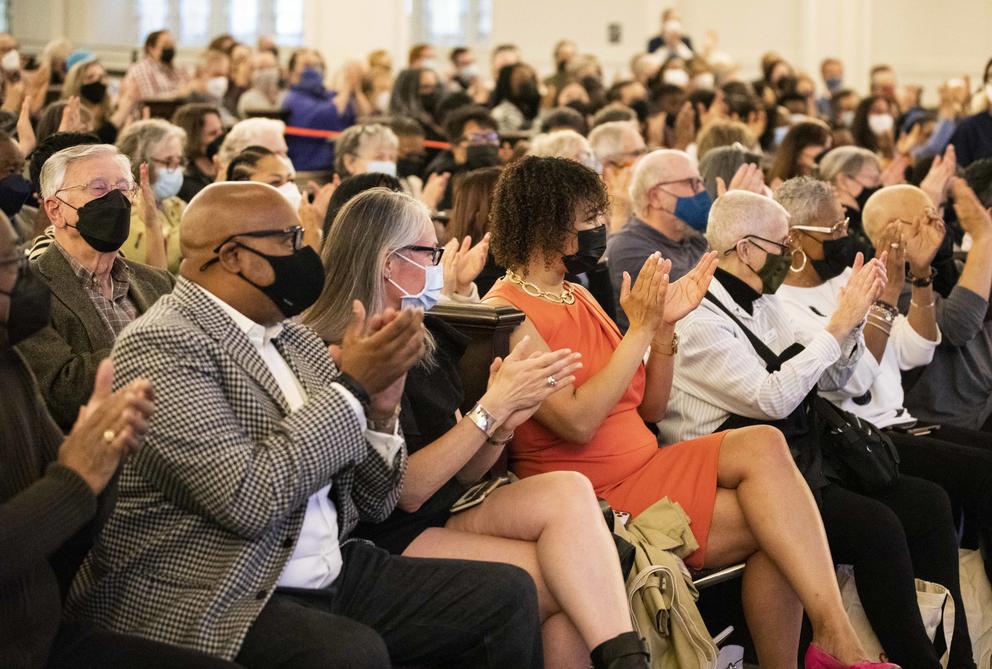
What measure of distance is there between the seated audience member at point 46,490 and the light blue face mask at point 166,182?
3321mm

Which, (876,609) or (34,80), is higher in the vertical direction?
(34,80)

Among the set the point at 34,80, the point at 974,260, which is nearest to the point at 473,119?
the point at 34,80

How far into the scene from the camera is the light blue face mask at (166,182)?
5.73 meters

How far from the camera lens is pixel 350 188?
4109mm

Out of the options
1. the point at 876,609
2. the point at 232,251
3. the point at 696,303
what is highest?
the point at 232,251

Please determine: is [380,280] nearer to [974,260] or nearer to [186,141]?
[974,260]

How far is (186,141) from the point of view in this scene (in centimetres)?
672

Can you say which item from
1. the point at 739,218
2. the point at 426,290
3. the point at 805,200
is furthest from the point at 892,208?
the point at 426,290

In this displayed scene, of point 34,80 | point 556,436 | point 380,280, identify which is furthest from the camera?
point 34,80

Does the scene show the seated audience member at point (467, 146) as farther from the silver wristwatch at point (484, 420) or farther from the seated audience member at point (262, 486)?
the seated audience member at point (262, 486)

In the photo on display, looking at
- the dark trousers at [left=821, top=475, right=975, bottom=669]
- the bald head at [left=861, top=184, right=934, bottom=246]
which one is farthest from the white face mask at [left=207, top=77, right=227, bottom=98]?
the dark trousers at [left=821, top=475, right=975, bottom=669]

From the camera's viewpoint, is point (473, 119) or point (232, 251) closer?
point (232, 251)

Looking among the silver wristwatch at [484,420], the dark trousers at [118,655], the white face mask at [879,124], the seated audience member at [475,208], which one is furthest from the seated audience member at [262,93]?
the dark trousers at [118,655]

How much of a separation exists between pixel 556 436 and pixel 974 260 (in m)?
2.31
